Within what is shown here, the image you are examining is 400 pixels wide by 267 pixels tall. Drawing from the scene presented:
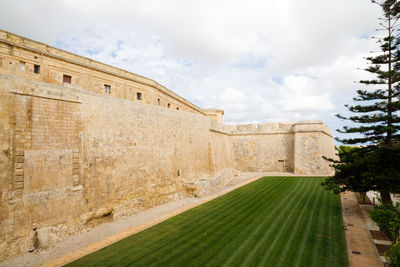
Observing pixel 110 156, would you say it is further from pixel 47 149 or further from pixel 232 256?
pixel 232 256

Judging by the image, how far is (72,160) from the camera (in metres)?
8.16

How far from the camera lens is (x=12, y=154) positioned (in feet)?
21.6

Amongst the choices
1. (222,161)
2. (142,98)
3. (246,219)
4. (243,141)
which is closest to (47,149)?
(246,219)

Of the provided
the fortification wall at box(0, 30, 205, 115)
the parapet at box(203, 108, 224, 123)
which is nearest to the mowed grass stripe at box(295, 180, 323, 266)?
the fortification wall at box(0, 30, 205, 115)

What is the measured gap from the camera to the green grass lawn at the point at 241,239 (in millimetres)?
5988

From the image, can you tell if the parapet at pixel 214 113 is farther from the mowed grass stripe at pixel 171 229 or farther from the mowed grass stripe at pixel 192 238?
the mowed grass stripe at pixel 192 238

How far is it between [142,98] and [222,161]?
970 cm

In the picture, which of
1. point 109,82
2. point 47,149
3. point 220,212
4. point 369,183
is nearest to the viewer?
point 47,149

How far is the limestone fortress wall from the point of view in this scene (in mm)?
6703

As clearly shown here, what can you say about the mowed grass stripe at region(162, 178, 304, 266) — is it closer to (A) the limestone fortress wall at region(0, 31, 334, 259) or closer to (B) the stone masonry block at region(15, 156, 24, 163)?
(A) the limestone fortress wall at region(0, 31, 334, 259)

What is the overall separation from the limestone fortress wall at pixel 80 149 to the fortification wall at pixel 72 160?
0.03 m

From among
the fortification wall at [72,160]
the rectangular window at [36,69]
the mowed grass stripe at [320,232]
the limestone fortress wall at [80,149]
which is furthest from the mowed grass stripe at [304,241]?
the rectangular window at [36,69]

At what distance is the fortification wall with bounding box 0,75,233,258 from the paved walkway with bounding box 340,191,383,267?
8.64 metres

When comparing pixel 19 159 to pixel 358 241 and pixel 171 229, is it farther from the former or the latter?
pixel 358 241
